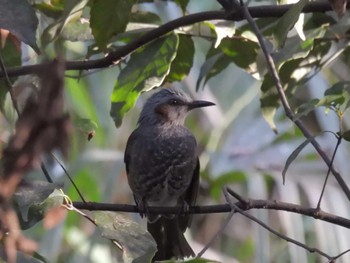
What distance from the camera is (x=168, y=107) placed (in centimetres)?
405

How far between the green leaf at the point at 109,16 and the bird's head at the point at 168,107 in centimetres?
158

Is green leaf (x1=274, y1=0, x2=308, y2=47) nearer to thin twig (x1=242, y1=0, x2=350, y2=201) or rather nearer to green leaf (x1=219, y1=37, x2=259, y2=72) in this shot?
thin twig (x1=242, y1=0, x2=350, y2=201)

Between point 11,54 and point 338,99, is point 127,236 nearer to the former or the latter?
point 338,99

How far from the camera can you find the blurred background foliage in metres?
2.39

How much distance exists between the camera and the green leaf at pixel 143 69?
242cm

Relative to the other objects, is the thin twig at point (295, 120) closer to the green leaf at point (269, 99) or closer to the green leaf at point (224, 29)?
the green leaf at point (224, 29)

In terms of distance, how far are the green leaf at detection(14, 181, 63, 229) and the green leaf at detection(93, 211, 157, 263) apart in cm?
11

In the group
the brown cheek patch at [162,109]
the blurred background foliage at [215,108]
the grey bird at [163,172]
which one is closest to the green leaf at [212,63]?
the blurred background foliage at [215,108]

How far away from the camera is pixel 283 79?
2.60 metres

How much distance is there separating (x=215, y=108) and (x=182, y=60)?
10.5ft

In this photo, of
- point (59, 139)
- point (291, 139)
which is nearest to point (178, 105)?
point (291, 139)

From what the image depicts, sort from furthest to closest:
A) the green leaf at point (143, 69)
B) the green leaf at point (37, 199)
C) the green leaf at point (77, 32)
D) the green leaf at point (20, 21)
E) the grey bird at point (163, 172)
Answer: the grey bird at point (163, 172) < the green leaf at point (77, 32) < the green leaf at point (143, 69) < the green leaf at point (20, 21) < the green leaf at point (37, 199)

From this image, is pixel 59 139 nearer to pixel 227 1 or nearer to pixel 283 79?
pixel 227 1

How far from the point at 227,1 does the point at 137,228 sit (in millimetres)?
806
